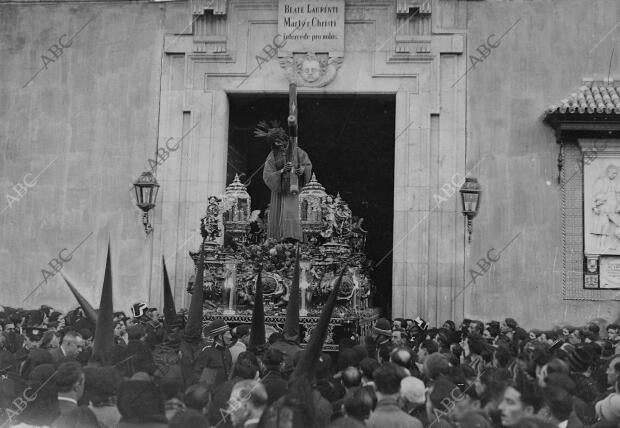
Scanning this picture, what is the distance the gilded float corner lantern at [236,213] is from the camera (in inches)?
548

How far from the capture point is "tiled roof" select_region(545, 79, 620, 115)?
1432cm

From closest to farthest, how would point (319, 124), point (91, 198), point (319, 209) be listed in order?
point (319, 209) < point (91, 198) < point (319, 124)

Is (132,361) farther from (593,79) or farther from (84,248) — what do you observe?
(593,79)

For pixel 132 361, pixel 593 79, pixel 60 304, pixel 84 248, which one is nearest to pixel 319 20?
pixel 593 79

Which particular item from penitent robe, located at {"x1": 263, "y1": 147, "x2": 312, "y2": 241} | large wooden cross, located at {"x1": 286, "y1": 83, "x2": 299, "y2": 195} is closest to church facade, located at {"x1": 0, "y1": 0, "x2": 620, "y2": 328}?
penitent robe, located at {"x1": 263, "y1": 147, "x2": 312, "y2": 241}

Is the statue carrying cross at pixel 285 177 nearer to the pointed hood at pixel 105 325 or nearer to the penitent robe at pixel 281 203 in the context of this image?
the penitent robe at pixel 281 203

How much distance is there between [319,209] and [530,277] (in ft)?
13.0

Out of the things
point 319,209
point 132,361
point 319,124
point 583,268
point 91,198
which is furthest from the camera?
point 319,124

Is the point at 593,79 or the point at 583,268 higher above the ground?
the point at 593,79

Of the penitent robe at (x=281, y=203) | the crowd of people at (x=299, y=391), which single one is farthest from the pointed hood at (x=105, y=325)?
the penitent robe at (x=281, y=203)

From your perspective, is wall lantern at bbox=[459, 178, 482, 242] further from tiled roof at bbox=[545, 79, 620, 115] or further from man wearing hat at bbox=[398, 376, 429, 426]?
man wearing hat at bbox=[398, 376, 429, 426]

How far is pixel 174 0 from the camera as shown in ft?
52.6

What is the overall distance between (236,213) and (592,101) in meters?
6.12

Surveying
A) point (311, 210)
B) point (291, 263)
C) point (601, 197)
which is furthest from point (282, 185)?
point (601, 197)
